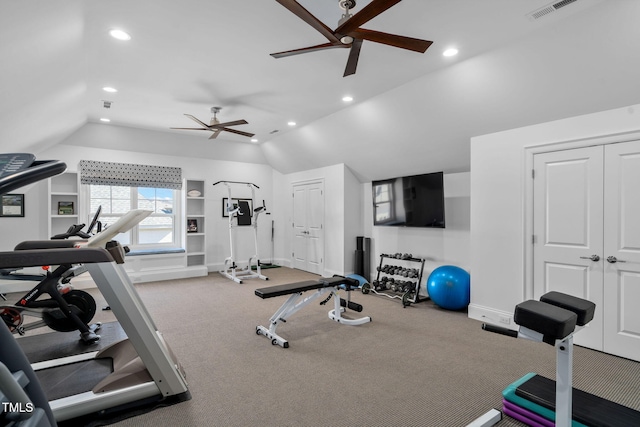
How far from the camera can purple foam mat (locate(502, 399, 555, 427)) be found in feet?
6.23

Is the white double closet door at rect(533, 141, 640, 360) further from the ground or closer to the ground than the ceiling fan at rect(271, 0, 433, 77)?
closer to the ground

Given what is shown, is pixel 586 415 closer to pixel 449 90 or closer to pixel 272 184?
pixel 449 90

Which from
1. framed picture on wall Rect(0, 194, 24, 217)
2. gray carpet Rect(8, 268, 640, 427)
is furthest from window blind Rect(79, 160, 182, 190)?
gray carpet Rect(8, 268, 640, 427)

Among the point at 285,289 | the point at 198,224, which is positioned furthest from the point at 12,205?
the point at 285,289

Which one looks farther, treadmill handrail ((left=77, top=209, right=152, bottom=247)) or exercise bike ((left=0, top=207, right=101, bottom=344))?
exercise bike ((left=0, top=207, right=101, bottom=344))

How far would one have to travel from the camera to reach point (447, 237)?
4.85 m

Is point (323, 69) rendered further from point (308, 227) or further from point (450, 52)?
point (308, 227)

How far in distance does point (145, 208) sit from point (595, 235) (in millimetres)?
7057

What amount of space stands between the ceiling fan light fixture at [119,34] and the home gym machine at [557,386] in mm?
3554

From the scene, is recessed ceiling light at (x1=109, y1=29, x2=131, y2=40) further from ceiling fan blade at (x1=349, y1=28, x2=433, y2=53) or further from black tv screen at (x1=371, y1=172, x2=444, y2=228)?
black tv screen at (x1=371, y1=172, x2=444, y2=228)

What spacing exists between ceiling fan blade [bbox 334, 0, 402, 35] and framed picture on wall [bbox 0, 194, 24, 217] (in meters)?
5.79

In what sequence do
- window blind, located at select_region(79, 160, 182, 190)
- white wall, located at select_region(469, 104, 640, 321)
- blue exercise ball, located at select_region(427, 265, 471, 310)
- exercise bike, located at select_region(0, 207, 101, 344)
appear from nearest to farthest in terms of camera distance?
exercise bike, located at select_region(0, 207, 101, 344)
white wall, located at select_region(469, 104, 640, 321)
blue exercise ball, located at select_region(427, 265, 471, 310)
window blind, located at select_region(79, 160, 182, 190)

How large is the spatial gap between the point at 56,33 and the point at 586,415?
4484 millimetres

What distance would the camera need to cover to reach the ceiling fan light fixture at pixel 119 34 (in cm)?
280
